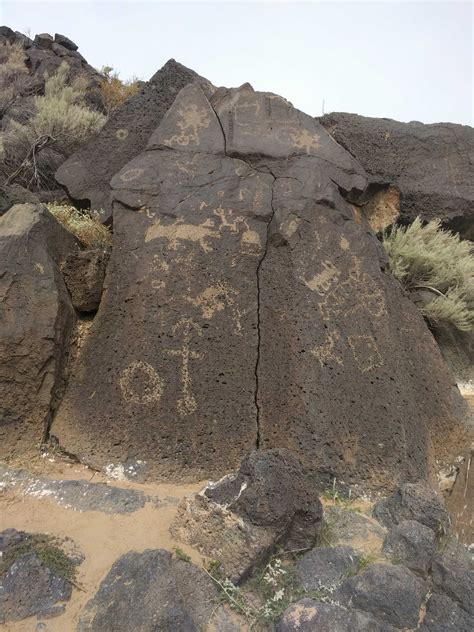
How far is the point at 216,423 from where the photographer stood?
363 cm

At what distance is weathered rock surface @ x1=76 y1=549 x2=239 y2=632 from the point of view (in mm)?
2252

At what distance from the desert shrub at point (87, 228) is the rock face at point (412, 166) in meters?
2.54

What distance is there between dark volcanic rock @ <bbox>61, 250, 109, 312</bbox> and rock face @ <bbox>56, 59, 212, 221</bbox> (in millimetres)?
667

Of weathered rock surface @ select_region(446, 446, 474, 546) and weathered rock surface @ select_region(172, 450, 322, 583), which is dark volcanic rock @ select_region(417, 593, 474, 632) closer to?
weathered rock surface @ select_region(172, 450, 322, 583)

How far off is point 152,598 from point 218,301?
2.10 metres

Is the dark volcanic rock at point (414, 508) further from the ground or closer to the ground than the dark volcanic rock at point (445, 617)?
further from the ground

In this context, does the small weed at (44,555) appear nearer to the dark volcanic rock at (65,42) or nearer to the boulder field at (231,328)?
the boulder field at (231,328)

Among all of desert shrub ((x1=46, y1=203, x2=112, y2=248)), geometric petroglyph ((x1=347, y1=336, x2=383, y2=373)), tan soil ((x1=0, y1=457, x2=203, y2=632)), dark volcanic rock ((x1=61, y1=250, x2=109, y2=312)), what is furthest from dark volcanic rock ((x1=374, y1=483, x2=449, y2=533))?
desert shrub ((x1=46, y1=203, x2=112, y2=248))

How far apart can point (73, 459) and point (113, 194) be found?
208cm

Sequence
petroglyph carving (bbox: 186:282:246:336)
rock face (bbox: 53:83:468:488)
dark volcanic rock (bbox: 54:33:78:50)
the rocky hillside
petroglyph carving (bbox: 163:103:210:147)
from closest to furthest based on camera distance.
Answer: the rocky hillside, rock face (bbox: 53:83:468:488), petroglyph carving (bbox: 186:282:246:336), petroglyph carving (bbox: 163:103:210:147), dark volcanic rock (bbox: 54:33:78:50)

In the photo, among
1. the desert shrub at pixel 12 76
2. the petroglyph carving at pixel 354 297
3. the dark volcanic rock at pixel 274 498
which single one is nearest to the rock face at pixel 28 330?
the dark volcanic rock at pixel 274 498

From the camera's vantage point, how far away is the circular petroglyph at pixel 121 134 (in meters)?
5.10

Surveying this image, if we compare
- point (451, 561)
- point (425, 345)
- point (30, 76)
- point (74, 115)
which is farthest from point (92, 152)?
point (30, 76)

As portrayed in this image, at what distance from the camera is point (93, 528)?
2.86 metres
